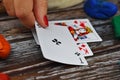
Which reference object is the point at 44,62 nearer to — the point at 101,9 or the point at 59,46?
the point at 59,46

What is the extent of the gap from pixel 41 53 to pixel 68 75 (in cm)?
12

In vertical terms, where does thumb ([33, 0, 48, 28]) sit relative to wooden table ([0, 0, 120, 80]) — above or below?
above

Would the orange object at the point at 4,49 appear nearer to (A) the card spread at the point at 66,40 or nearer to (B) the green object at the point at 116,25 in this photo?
(A) the card spread at the point at 66,40

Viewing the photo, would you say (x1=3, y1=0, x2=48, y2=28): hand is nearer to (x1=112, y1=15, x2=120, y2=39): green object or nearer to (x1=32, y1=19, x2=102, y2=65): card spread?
(x1=32, y1=19, x2=102, y2=65): card spread

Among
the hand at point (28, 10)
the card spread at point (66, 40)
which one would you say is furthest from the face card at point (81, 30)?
the hand at point (28, 10)

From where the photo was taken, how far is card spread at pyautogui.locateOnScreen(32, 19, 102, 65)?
2.62ft

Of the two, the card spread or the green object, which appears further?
the green object

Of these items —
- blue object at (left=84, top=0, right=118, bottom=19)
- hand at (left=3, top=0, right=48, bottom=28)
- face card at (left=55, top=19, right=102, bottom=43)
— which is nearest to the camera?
hand at (left=3, top=0, right=48, bottom=28)

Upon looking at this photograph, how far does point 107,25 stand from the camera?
3.28 feet

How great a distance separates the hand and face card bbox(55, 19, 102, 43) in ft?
0.34

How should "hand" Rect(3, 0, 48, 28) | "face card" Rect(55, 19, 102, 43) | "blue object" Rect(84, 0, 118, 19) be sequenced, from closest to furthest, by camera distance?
"hand" Rect(3, 0, 48, 28), "face card" Rect(55, 19, 102, 43), "blue object" Rect(84, 0, 118, 19)

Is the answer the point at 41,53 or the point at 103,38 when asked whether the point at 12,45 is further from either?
the point at 103,38

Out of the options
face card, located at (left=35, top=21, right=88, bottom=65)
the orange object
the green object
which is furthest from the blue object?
the orange object

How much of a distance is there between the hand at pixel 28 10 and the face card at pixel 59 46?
0.03 metres
